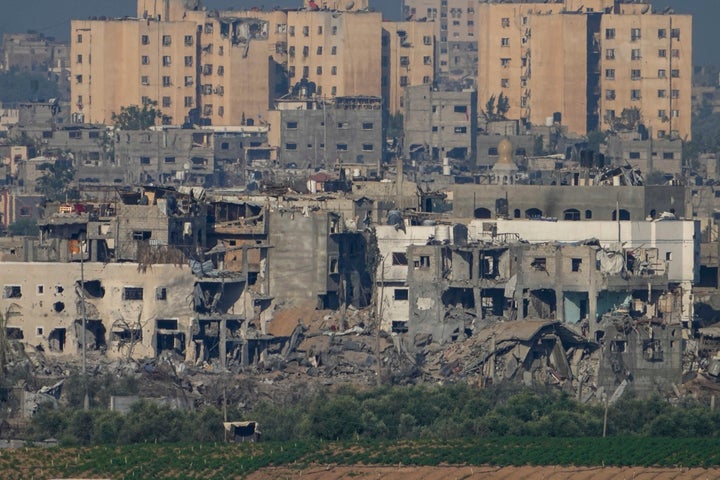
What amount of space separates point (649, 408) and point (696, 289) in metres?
17.8

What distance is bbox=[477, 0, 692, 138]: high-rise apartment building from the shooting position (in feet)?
430

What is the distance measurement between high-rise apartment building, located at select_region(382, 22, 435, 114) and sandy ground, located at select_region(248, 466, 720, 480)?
285ft

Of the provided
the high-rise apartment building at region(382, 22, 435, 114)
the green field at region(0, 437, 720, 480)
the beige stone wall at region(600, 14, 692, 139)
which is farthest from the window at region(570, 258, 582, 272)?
the high-rise apartment building at region(382, 22, 435, 114)

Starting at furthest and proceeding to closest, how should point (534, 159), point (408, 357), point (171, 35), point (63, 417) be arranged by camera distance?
point (171, 35) → point (534, 159) → point (408, 357) → point (63, 417)

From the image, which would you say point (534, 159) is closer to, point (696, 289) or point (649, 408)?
point (696, 289)

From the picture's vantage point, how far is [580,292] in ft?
222

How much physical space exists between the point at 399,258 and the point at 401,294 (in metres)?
1.05

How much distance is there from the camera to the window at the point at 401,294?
70.2 meters

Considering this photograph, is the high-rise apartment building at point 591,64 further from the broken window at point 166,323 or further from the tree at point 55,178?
the broken window at point 166,323

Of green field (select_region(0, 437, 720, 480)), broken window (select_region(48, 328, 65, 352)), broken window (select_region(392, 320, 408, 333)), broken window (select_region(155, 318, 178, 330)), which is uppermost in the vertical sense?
broken window (select_region(155, 318, 178, 330))

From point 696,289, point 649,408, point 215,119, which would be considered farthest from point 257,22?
point 649,408

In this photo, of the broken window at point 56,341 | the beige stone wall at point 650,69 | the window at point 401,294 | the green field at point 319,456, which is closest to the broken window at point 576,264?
the window at point 401,294

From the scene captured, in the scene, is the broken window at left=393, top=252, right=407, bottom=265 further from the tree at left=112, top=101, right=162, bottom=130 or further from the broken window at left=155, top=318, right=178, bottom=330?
the tree at left=112, top=101, right=162, bottom=130

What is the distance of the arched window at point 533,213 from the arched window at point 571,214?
2.65 ft
